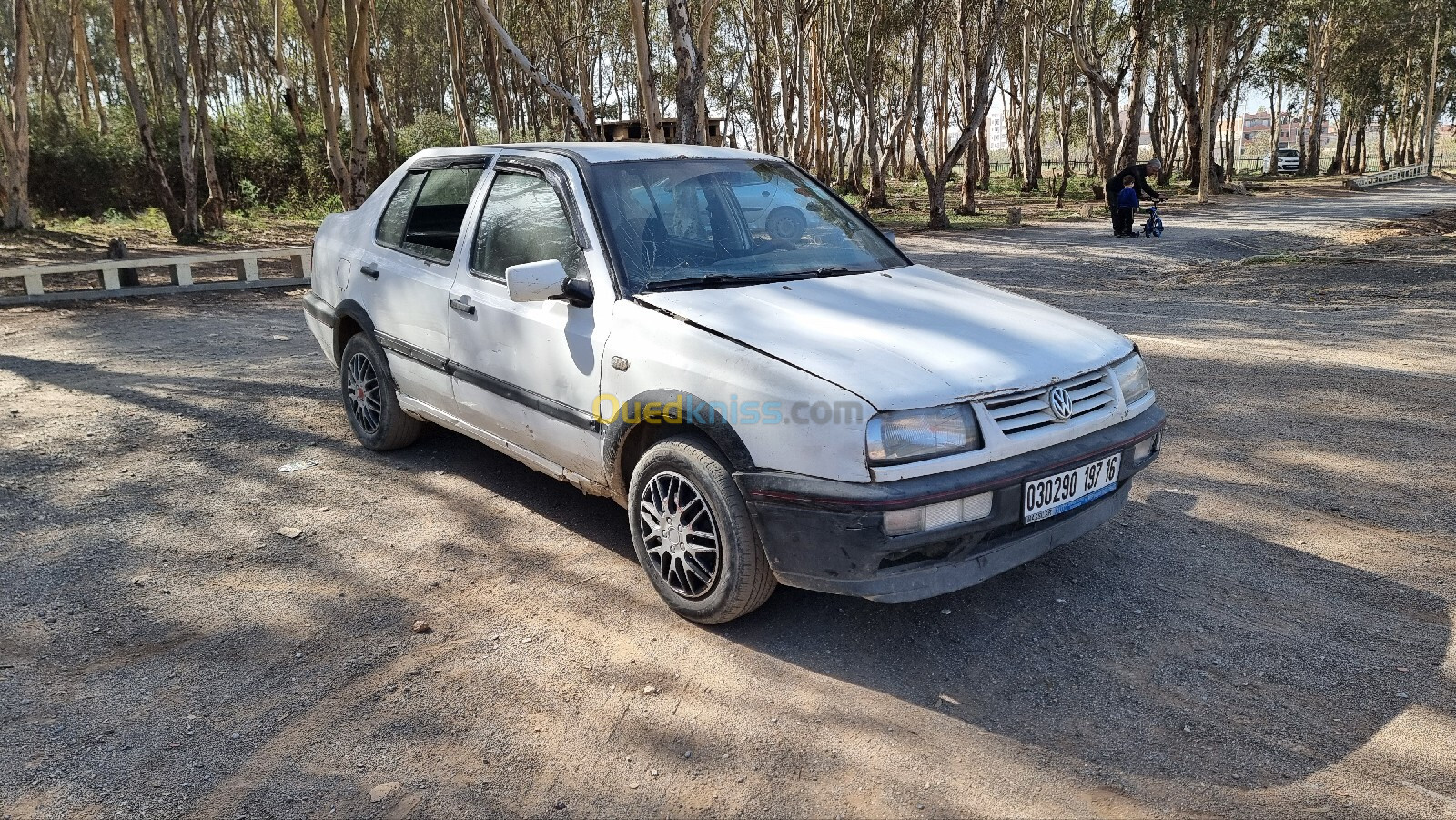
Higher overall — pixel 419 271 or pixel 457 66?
pixel 457 66

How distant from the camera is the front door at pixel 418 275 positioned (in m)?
4.90

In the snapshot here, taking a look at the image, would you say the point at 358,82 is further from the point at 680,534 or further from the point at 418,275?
the point at 680,534

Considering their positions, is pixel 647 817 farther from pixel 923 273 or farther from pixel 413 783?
pixel 923 273

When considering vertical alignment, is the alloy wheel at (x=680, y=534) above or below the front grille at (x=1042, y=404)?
below

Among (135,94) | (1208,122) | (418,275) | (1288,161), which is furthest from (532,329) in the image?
(1288,161)

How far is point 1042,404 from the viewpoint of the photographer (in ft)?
11.4

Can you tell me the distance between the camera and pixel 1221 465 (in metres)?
5.45

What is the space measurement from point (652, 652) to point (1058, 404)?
1673 millimetres

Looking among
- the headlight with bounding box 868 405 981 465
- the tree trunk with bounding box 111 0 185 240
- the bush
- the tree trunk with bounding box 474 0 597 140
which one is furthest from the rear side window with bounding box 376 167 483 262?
the bush

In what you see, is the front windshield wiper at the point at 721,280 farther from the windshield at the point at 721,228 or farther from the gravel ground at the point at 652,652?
the gravel ground at the point at 652,652

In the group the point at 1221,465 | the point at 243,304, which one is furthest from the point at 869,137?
the point at 1221,465

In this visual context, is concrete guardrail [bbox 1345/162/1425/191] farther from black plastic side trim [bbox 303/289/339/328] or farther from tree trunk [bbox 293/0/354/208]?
black plastic side trim [bbox 303/289/339/328]

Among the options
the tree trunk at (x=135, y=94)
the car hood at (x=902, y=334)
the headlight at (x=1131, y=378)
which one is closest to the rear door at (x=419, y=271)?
the car hood at (x=902, y=334)

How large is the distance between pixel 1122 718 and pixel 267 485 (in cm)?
436
